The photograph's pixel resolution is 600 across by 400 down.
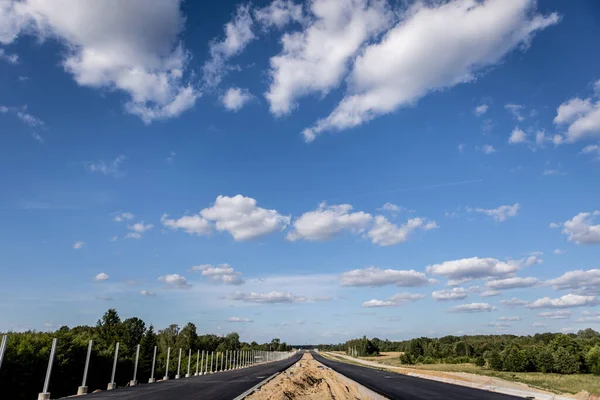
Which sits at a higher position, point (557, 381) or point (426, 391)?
point (426, 391)

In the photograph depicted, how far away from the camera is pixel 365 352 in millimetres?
190875

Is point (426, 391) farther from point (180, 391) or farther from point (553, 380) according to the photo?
point (553, 380)

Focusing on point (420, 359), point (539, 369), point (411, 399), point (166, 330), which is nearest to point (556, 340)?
point (539, 369)

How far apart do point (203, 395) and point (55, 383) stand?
15128mm

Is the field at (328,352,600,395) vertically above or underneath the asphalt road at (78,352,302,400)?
underneath

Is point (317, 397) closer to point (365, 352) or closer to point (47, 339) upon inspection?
point (47, 339)

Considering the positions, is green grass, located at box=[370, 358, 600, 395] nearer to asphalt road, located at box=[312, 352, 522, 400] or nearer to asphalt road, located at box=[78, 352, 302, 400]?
asphalt road, located at box=[312, 352, 522, 400]

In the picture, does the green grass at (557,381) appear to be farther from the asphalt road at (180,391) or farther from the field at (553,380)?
the asphalt road at (180,391)

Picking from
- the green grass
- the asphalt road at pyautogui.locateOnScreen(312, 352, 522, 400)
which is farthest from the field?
the asphalt road at pyautogui.locateOnScreen(312, 352, 522, 400)

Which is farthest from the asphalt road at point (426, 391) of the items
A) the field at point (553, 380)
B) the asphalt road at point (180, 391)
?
the asphalt road at point (180, 391)

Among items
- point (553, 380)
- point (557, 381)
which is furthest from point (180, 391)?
point (553, 380)

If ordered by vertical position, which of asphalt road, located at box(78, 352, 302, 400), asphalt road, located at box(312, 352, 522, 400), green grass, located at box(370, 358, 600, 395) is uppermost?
asphalt road, located at box(78, 352, 302, 400)

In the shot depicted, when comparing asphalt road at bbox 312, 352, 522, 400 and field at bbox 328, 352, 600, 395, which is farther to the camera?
field at bbox 328, 352, 600, 395

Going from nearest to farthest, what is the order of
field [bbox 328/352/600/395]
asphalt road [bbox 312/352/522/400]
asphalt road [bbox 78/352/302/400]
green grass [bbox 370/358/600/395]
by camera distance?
asphalt road [bbox 78/352/302/400], asphalt road [bbox 312/352/522/400], green grass [bbox 370/358/600/395], field [bbox 328/352/600/395]
